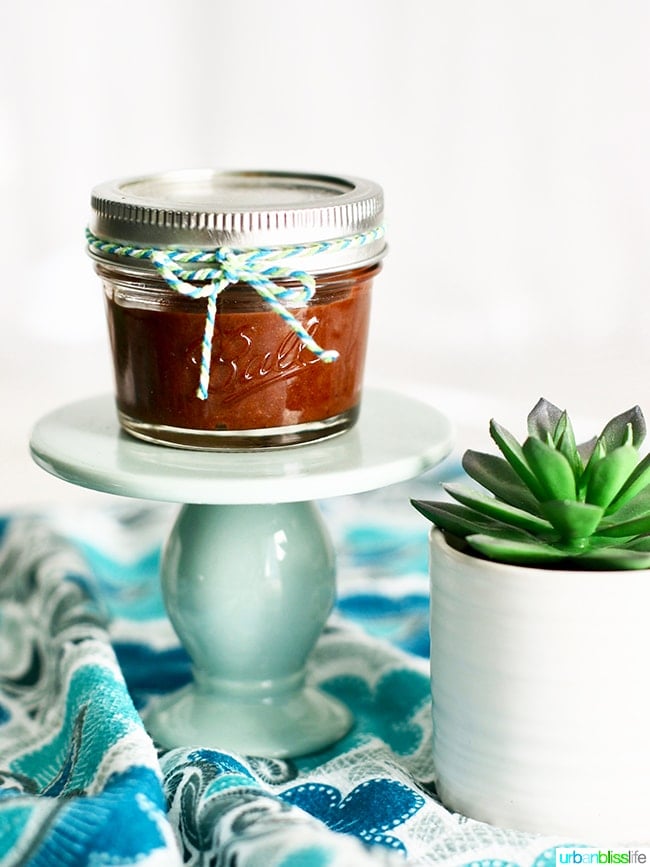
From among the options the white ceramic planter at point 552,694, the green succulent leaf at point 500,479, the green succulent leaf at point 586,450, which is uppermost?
the green succulent leaf at point 586,450

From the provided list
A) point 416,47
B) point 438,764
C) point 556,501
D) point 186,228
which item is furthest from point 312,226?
point 416,47

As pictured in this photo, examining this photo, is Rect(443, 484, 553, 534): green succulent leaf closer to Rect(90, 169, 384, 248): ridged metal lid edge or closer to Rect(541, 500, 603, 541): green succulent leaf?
Rect(541, 500, 603, 541): green succulent leaf

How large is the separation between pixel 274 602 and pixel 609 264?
1.04 meters

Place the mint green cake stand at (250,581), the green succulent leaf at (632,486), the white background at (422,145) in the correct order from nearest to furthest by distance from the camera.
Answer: the green succulent leaf at (632,486), the mint green cake stand at (250,581), the white background at (422,145)

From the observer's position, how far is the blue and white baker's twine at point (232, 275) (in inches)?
37.9

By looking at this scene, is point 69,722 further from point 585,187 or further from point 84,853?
point 585,187

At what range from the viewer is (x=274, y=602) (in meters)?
1.11

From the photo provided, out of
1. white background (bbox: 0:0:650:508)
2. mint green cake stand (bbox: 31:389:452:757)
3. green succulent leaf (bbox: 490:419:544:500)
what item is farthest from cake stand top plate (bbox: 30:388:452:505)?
white background (bbox: 0:0:650:508)

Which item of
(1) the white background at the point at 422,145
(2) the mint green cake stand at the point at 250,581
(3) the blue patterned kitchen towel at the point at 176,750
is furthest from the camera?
(1) the white background at the point at 422,145

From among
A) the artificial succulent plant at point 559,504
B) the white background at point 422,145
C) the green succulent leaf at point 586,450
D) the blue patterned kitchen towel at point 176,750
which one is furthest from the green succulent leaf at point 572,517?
the white background at point 422,145

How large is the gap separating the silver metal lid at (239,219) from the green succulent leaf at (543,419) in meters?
0.18

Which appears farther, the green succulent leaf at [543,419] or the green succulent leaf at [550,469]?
the green succulent leaf at [543,419]

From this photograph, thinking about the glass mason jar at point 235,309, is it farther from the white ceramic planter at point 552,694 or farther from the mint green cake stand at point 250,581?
the white ceramic planter at point 552,694

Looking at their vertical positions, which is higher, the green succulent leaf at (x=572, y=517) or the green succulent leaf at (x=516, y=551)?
the green succulent leaf at (x=572, y=517)
